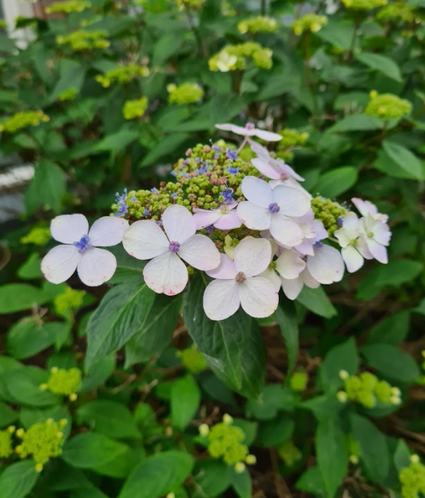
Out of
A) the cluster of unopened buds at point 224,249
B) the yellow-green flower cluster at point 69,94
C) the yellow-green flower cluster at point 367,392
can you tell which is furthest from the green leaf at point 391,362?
the yellow-green flower cluster at point 69,94

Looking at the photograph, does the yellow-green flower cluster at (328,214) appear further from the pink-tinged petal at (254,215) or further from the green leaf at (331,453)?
the green leaf at (331,453)

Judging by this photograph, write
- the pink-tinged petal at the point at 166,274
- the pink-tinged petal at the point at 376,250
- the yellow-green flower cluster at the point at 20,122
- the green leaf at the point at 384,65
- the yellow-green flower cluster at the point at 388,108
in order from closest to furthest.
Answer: the pink-tinged petal at the point at 166,274 → the pink-tinged petal at the point at 376,250 → the yellow-green flower cluster at the point at 388,108 → the green leaf at the point at 384,65 → the yellow-green flower cluster at the point at 20,122

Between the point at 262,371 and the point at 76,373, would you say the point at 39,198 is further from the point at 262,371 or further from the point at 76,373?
the point at 262,371

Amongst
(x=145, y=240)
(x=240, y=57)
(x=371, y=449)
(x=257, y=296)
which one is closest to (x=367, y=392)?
(x=371, y=449)

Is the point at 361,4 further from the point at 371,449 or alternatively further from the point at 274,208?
the point at 371,449

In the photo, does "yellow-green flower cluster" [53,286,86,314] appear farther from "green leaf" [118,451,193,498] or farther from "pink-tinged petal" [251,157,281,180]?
"pink-tinged petal" [251,157,281,180]

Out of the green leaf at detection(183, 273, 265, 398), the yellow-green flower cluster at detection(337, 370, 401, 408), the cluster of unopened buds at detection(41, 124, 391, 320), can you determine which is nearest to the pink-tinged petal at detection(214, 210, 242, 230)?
the cluster of unopened buds at detection(41, 124, 391, 320)

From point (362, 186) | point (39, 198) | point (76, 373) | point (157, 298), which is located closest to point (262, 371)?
point (157, 298)

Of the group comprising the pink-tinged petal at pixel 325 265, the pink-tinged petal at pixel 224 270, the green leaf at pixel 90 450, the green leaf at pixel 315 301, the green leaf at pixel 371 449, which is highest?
the pink-tinged petal at pixel 224 270
